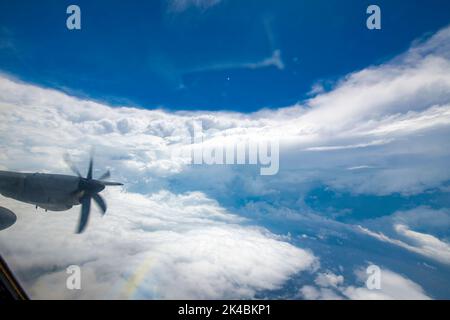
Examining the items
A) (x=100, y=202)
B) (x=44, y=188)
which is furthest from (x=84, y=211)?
(x=44, y=188)

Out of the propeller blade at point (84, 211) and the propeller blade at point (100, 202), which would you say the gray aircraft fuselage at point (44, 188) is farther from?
the propeller blade at point (100, 202)

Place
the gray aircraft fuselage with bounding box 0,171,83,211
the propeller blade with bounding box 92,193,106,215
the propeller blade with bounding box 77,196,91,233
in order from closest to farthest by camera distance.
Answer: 1. the propeller blade with bounding box 77,196,91,233
2. the gray aircraft fuselage with bounding box 0,171,83,211
3. the propeller blade with bounding box 92,193,106,215

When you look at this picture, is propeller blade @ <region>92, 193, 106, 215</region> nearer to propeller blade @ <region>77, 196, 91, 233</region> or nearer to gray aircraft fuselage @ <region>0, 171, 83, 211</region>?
propeller blade @ <region>77, 196, 91, 233</region>

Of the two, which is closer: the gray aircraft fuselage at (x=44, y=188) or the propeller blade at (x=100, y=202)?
the gray aircraft fuselage at (x=44, y=188)

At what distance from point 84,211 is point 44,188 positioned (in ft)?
14.9

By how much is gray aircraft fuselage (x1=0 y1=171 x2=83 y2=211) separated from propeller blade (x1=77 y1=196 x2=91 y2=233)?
593mm

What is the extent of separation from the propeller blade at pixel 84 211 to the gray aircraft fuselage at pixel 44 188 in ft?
1.94

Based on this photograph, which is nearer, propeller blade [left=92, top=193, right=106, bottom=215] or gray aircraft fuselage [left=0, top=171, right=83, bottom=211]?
gray aircraft fuselage [left=0, top=171, right=83, bottom=211]

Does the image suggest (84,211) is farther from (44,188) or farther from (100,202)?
(44,188)

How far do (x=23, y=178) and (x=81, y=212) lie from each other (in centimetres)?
726

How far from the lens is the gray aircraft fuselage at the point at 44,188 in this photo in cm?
2269

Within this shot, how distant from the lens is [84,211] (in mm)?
23281

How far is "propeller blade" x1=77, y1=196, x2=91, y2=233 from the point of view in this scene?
22.2 meters
